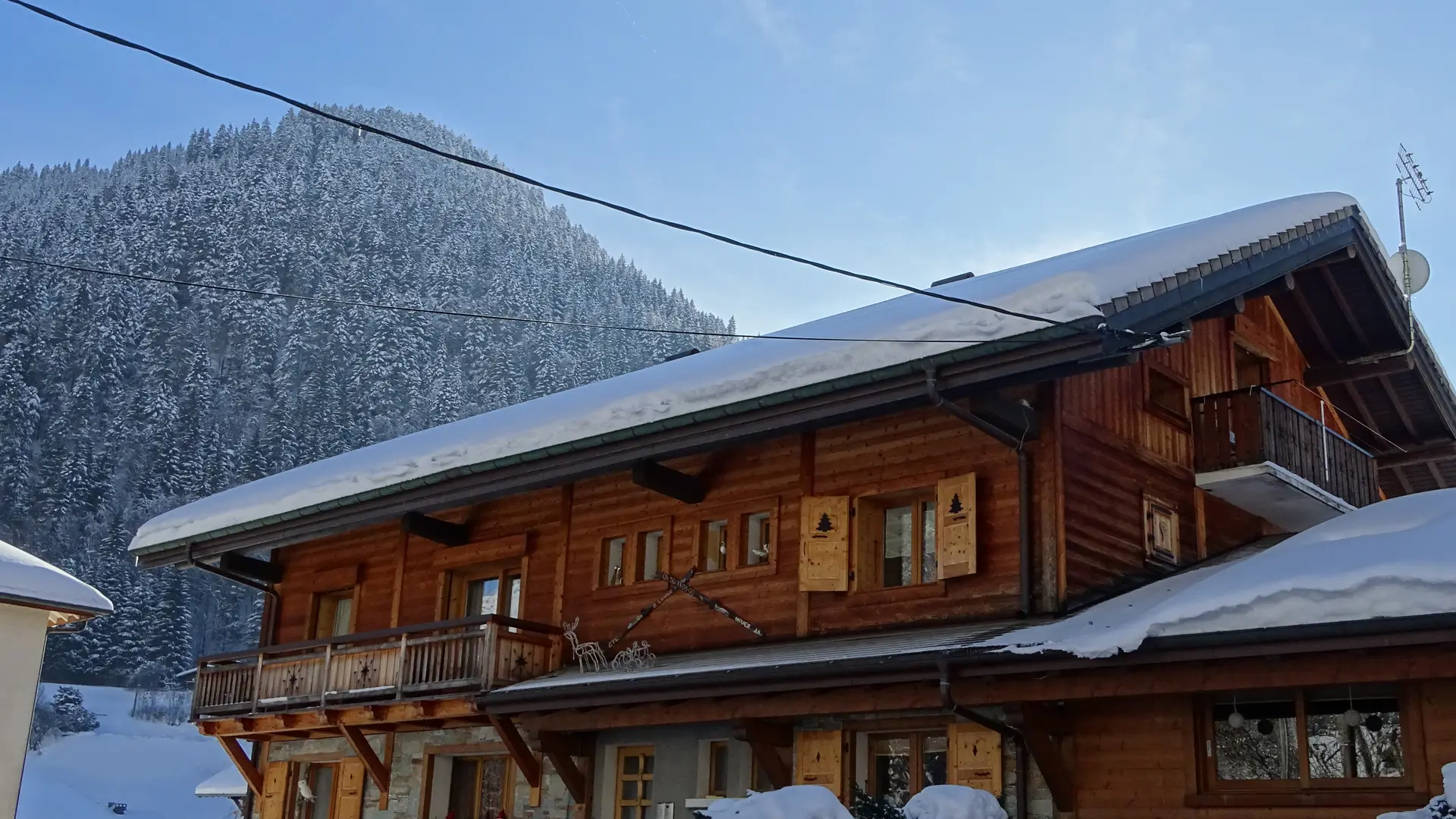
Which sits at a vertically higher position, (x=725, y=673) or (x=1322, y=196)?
(x=1322, y=196)

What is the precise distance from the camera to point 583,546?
17297 millimetres

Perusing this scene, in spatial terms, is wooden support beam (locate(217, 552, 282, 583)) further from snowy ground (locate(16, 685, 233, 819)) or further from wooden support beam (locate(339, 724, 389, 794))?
snowy ground (locate(16, 685, 233, 819))

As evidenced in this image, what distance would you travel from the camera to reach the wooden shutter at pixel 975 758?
40.9 feet

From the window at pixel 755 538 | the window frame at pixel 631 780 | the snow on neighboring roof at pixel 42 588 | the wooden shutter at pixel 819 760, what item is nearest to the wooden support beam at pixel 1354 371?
the window at pixel 755 538

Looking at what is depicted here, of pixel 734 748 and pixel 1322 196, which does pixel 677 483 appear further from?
pixel 1322 196

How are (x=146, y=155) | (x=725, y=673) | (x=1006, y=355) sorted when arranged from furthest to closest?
(x=146, y=155) → (x=725, y=673) → (x=1006, y=355)

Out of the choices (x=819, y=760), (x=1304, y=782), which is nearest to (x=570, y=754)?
(x=819, y=760)

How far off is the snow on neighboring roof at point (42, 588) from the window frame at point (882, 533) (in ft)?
33.4

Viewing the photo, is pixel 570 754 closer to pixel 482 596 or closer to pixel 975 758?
pixel 482 596

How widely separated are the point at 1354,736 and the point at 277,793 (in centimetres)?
1440

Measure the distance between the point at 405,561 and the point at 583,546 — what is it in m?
3.31

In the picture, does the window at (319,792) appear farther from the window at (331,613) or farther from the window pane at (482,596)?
the window pane at (482,596)

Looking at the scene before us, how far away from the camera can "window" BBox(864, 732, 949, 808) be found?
523 inches

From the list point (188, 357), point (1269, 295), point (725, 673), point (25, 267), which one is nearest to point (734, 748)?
point (725, 673)
